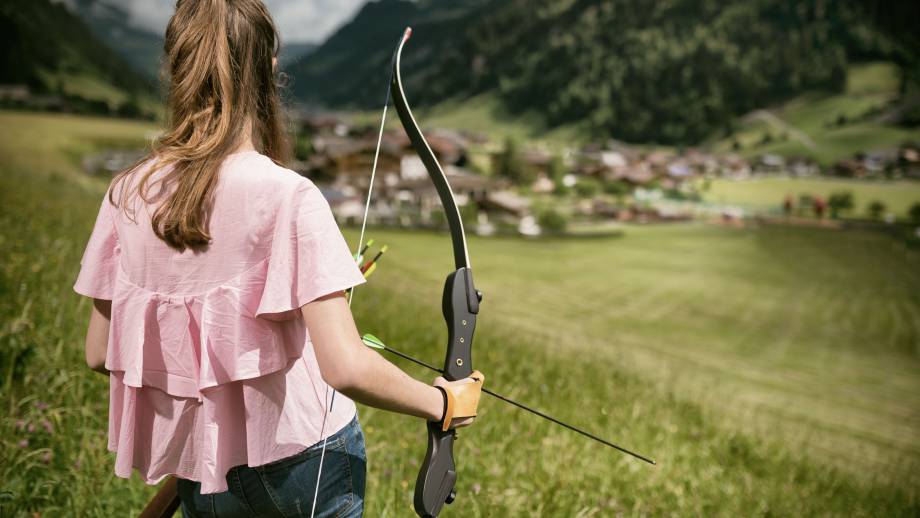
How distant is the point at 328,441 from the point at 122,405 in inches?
11.4

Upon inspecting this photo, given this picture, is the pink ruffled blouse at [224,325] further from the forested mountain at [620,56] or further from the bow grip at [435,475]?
the forested mountain at [620,56]

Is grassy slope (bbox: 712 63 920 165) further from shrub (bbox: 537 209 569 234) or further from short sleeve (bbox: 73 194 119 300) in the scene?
short sleeve (bbox: 73 194 119 300)

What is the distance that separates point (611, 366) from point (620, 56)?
15.0 meters

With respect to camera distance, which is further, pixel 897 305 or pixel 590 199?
pixel 590 199

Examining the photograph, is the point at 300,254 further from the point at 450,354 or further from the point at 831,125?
the point at 831,125

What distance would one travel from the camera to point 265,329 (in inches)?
29.4

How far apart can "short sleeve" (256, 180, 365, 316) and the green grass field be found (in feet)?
3.32

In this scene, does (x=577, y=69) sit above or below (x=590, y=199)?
above

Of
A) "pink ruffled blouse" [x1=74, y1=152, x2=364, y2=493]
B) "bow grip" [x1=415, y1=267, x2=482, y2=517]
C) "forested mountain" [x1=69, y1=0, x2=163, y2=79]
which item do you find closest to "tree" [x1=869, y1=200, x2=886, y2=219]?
"bow grip" [x1=415, y1=267, x2=482, y2=517]

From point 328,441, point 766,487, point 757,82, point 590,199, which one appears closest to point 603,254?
point 590,199

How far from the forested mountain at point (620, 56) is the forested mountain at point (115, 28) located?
14.9ft

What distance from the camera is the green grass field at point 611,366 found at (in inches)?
72.3

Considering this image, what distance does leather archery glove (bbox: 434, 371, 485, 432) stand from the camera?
837 mm

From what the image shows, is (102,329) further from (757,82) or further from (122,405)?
(757,82)
